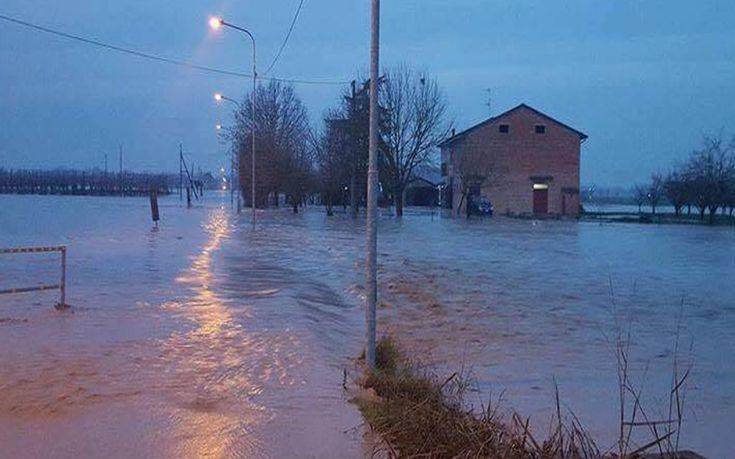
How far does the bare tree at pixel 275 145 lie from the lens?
248 ft

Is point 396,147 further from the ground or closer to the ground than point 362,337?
further from the ground

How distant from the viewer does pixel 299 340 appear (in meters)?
13.9

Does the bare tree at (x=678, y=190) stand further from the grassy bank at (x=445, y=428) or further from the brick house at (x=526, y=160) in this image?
the grassy bank at (x=445, y=428)

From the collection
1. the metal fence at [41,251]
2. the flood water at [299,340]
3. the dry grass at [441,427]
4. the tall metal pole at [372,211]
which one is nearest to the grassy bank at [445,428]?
the dry grass at [441,427]

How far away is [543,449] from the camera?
6309 mm

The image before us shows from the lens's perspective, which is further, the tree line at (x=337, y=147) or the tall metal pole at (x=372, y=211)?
the tree line at (x=337, y=147)

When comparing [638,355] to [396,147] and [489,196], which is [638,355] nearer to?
[396,147]

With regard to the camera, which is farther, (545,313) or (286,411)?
(545,313)

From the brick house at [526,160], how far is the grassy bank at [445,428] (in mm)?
65132

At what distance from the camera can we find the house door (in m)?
75.6

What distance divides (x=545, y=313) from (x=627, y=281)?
7353 mm

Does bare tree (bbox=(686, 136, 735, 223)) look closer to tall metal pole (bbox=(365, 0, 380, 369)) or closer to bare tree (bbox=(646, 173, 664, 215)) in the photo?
bare tree (bbox=(646, 173, 664, 215))

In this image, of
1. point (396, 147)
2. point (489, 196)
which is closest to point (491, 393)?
point (396, 147)

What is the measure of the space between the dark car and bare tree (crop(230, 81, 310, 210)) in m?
14.3
